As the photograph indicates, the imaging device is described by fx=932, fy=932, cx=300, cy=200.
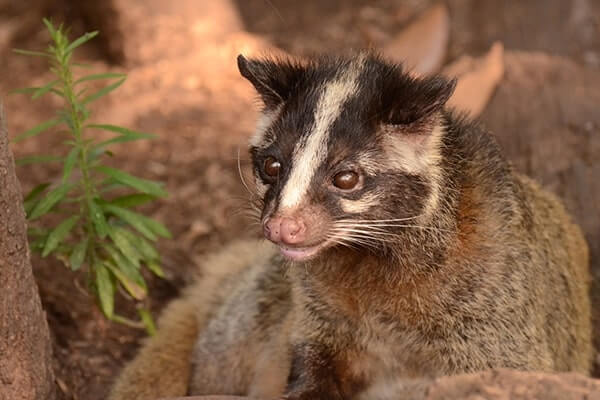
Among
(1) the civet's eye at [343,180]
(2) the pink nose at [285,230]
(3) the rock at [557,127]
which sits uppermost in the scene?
(3) the rock at [557,127]

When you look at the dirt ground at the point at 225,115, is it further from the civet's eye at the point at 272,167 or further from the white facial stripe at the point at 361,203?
the white facial stripe at the point at 361,203

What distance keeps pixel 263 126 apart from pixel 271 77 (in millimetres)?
222

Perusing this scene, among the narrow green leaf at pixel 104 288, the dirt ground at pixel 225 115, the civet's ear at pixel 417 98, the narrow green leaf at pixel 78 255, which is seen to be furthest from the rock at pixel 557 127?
the narrow green leaf at pixel 78 255

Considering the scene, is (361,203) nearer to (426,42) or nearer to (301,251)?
(301,251)

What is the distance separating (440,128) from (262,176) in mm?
809

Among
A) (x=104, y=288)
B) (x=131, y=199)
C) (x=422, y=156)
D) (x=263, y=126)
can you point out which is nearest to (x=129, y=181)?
(x=131, y=199)

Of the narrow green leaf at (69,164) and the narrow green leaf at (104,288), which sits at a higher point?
the narrow green leaf at (69,164)

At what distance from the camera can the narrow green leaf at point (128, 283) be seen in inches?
202

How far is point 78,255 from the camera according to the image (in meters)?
4.91

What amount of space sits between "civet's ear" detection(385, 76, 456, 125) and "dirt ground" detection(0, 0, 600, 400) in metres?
1.62

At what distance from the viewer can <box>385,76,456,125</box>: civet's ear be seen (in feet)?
12.6

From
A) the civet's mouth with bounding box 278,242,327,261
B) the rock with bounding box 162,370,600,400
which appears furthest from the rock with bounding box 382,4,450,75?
the rock with bounding box 162,370,600,400

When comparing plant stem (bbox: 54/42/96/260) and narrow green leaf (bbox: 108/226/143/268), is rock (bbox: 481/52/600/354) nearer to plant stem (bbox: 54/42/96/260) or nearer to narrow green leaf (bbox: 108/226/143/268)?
narrow green leaf (bbox: 108/226/143/268)

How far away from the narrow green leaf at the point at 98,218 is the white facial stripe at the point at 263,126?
3.45ft
